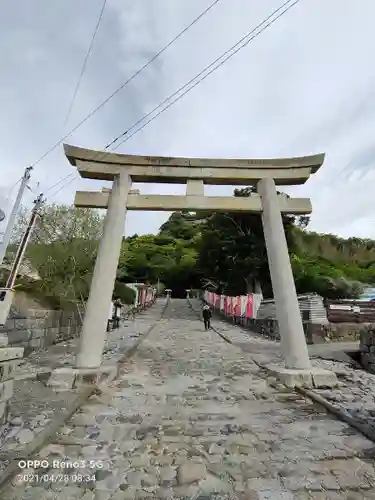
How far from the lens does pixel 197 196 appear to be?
Result: 9.00 m

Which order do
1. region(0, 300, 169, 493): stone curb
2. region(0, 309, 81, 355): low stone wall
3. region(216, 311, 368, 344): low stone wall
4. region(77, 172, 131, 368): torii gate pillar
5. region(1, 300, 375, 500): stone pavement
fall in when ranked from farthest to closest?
region(216, 311, 368, 344): low stone wall < region(0, 309, 81, 355): low stone wall < region(77, 172, 131, 368): torii gate pillar < region(0, 300, 169, 493): stone curb < region(1, 300, 375, 500): stone pavement

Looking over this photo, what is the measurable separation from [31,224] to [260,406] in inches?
206

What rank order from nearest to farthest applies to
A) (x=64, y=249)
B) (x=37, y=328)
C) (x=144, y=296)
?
(x=37, y=328) → (x=64, y=249) → (x=144, y=296)

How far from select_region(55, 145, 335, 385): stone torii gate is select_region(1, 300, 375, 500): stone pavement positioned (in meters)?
2.29

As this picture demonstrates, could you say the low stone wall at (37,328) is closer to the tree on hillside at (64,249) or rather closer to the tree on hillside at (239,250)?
the tree on hillside at (64,249)

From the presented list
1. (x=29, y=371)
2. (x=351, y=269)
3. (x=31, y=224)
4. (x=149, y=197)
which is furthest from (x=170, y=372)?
(x=351, y=269)

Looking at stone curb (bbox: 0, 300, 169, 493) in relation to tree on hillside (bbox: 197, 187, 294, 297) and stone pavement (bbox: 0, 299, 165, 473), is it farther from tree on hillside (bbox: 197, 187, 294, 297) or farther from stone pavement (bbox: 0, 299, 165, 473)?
tree on hillside (bbox: 197, 187, 294, 297)

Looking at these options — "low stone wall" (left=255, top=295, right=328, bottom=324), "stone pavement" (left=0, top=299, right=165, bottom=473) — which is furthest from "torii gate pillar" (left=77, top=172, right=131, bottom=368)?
"low stone wall" (left=255, top=295, right=328, bottom=324)

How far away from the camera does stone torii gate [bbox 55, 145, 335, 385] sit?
27.7 ft

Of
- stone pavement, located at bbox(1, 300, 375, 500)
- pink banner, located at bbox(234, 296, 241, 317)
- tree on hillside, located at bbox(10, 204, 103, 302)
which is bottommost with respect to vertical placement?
stone pavement, located at bbox(1, 300, 375, 500)

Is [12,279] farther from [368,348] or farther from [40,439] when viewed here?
[368,348]

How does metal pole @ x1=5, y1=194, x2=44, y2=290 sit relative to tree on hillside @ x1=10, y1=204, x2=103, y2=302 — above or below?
below

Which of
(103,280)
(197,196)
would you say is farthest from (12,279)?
(197,196)

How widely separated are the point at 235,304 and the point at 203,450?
76.8 feet
